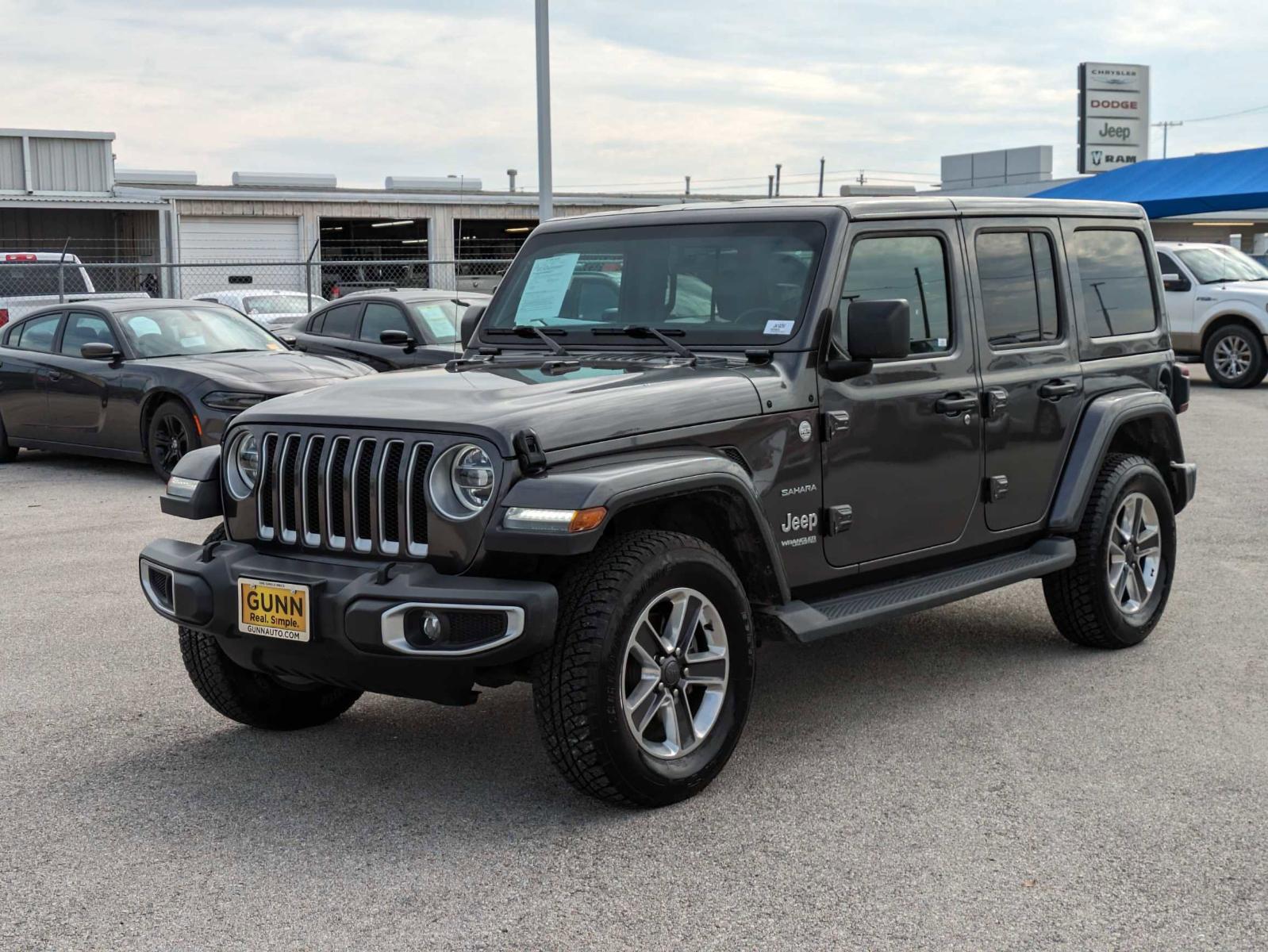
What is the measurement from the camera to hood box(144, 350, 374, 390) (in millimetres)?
11242

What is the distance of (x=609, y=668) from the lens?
163 inches

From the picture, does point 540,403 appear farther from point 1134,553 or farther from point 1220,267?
point 1220,267

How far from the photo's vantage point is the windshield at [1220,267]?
20.0 metres

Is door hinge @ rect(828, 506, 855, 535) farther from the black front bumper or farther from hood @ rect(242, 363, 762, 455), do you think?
the black front bumper

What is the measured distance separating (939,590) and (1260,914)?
1911 millimetres

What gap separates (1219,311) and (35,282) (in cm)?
1734

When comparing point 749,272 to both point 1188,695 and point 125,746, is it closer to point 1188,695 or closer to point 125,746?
point 1188,695

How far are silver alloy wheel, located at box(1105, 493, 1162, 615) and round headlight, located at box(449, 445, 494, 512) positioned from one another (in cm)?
318

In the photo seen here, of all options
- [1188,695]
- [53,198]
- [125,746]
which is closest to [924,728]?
[1188,695]

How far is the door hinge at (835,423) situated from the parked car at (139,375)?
22.7 feet

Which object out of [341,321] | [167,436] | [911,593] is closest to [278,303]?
[341,321]

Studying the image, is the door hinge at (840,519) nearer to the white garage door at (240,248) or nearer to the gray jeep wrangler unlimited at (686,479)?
the gray jeep wrangler unlimited at (686,479)

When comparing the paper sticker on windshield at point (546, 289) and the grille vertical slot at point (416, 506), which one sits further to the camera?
the paper sticker on windshield at point (546, 289)

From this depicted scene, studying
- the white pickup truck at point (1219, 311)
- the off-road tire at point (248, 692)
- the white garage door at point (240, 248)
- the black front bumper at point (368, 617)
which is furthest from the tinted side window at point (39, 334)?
the white garage door at point (240, 248)
